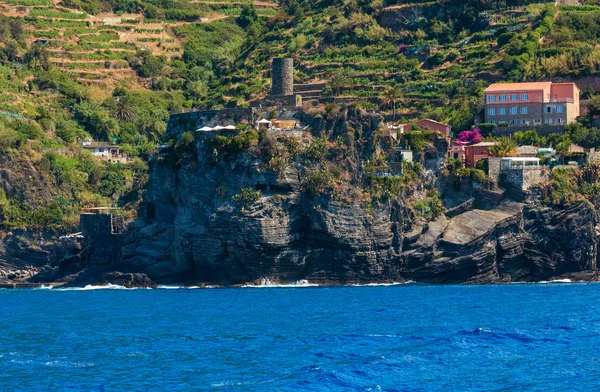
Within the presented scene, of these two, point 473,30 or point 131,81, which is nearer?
Answer: point 473,30

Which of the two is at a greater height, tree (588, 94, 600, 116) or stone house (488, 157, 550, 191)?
tree (588, 94, 600, 116)

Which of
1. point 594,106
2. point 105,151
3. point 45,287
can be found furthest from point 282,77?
point 105,151

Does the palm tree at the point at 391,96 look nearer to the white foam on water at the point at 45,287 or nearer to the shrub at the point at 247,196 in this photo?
the shrub at the point at 247,196

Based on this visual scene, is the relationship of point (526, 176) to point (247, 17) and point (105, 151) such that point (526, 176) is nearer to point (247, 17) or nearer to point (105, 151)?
point (105, 151)

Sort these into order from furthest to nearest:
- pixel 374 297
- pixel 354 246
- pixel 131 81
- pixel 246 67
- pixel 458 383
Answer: pixel 131 81 → pixel 246 67 → pixel 354 246 → pixel 374 297 → pixel 458 383

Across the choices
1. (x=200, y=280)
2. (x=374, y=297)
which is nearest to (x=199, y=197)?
(x=200, y=280)

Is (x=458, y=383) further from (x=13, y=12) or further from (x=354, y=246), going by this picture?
(x=13, y=12)

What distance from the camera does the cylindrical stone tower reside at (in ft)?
365

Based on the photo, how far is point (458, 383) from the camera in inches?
2045

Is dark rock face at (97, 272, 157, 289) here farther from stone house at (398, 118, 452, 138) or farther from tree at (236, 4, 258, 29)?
tree at (236, 4, 258, 29)

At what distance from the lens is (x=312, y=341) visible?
208 feet

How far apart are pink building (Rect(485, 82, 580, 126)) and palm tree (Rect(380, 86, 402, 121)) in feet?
26.8

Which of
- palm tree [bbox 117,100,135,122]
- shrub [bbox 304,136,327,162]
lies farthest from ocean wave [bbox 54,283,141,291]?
palm tree [bbox 117,100,135,122]

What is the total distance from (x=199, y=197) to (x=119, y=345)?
33.2 m
